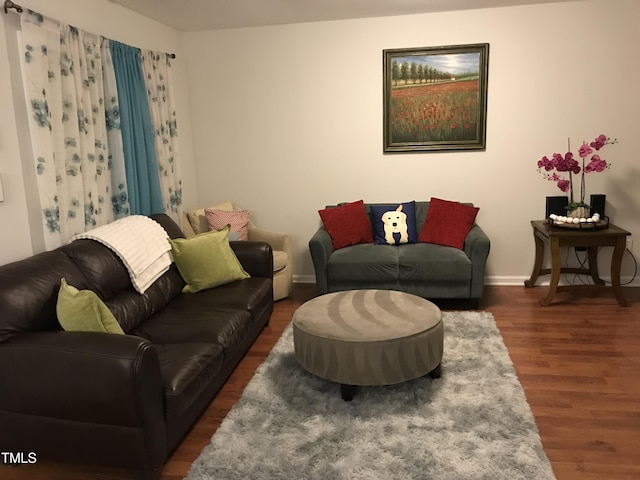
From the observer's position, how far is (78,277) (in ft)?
8.83

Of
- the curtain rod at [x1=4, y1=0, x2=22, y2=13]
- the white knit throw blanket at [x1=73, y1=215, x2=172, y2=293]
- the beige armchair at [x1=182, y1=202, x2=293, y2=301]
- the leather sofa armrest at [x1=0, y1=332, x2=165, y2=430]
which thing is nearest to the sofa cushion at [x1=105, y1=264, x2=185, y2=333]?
the white knit throw blanket at [x1=73, y1=215, x2=172, y2=293]

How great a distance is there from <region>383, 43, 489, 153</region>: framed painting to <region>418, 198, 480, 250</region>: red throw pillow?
1.93 ft

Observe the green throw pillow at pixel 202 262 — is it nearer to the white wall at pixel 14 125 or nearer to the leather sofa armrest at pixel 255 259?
the leather sofa armrest at pixel 255 259

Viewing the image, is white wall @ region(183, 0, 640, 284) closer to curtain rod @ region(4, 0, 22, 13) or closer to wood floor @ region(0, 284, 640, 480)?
wood floor @ region(0, 284, 640, 480)

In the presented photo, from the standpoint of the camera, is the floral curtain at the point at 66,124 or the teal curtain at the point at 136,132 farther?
the teal curtain at the point at 136,132

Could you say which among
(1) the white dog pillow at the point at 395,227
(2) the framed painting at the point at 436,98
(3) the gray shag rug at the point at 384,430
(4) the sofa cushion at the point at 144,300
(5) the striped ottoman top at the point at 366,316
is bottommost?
(3) the gray shag rug at the point at 384,430

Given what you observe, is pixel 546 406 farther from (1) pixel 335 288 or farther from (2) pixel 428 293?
(1) pixel 335 288

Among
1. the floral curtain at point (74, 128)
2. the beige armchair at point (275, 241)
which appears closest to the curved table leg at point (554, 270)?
the beige armchair at point (275, 241)

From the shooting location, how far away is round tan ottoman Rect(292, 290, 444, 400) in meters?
2.66

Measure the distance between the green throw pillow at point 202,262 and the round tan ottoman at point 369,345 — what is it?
0.79m

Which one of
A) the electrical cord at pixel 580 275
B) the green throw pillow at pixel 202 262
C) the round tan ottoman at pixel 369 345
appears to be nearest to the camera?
the round tan ottoman at pixel 369 345

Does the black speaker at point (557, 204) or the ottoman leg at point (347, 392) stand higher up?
the black speaker at point (557, 204)

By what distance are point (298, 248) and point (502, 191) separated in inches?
78.6

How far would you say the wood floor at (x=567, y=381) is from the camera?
225 cm
